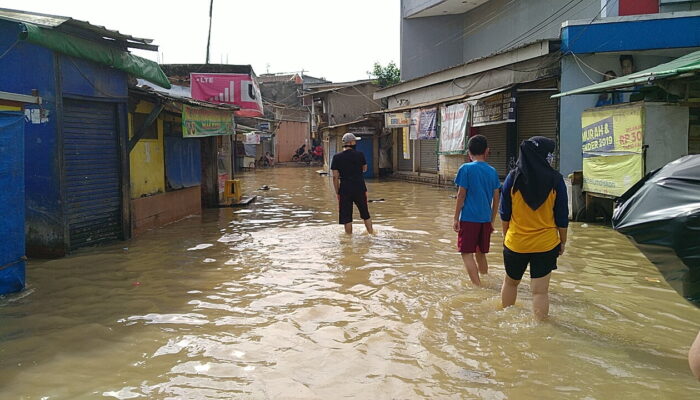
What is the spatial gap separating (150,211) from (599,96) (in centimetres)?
1043

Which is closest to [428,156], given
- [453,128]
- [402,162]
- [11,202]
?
[402,162]

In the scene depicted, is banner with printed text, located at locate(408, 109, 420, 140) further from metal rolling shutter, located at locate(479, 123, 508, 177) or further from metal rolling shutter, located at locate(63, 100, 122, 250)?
metal rolling shutter, located at locate(63, 100, 122, 250)

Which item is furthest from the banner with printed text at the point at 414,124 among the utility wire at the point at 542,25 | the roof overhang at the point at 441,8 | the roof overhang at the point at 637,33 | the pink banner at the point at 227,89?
the roof overhang at the point at 637,33

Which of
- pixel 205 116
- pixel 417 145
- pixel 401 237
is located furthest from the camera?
pixel 417 145

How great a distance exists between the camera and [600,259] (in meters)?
7.79

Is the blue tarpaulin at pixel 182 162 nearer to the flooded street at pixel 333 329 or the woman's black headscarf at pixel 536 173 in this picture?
the flooded street at pixel 333 329

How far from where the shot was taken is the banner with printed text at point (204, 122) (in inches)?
451

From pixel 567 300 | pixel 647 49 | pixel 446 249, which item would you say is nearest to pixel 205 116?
pixel 446 249

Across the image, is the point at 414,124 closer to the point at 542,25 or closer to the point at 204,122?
the point at 542,25

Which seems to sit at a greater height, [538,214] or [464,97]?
[464,97]

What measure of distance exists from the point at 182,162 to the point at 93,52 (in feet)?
16.8

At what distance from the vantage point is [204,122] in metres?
12.5

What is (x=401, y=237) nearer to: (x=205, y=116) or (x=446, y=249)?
(x=446, y=249)

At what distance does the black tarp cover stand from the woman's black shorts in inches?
86.2
